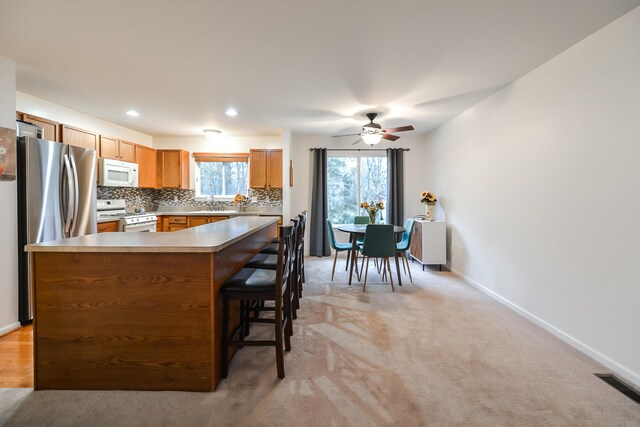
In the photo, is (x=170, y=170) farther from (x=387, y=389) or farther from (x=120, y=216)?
(x=387, y=389)

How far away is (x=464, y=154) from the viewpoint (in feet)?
13.7

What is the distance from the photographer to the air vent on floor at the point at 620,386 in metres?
1.69

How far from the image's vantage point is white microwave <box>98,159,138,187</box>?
13.9 feet

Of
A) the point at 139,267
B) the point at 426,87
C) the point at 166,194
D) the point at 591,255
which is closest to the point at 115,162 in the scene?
the point at 166,194

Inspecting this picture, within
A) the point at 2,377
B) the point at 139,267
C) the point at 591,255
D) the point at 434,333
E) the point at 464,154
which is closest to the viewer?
the point at 139,267

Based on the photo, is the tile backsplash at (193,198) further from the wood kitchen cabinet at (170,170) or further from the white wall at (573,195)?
the white wall at (573,195)

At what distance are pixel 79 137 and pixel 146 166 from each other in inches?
51.6

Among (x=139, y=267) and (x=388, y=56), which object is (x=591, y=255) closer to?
(x=388, y=56)

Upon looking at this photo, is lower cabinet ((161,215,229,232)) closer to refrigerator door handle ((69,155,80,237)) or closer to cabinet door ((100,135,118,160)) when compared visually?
cabinet door ((100,135,118,160))

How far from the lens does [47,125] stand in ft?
11.6

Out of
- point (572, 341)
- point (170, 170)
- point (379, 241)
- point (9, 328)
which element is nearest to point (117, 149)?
point (170, 170)

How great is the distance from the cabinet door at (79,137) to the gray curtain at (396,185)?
495cm

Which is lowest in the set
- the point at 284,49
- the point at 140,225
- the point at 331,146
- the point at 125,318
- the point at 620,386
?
the point at 620,386

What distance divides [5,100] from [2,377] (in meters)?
2.32
